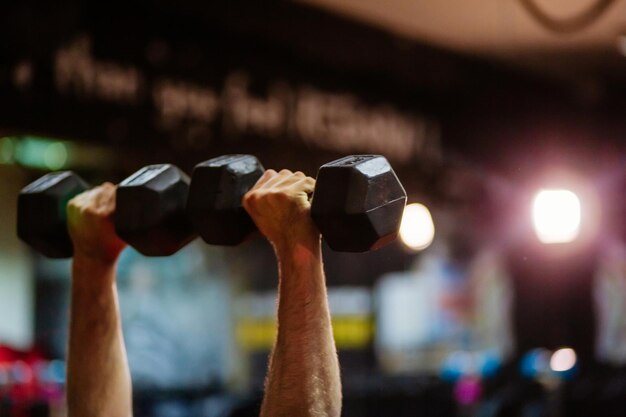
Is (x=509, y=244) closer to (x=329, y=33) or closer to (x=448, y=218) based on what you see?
(x=448, y=218)

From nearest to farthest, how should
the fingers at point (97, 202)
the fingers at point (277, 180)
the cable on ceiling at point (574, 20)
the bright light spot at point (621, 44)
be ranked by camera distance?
the fingers at point (277, 180) → the fingers at point (97, 202) → the cable on ceiling at point (574, 20) → the bright light spot at point (621, 44)

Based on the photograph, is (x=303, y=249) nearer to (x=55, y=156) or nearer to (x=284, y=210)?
(x=284, y=210)

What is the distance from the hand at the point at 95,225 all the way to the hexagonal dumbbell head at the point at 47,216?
4 centimetres

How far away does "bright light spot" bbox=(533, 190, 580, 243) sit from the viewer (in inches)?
167

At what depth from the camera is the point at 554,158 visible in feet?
18.4

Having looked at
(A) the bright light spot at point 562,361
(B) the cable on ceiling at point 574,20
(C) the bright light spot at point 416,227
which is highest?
(B) the cable on ceiling at point 574,20

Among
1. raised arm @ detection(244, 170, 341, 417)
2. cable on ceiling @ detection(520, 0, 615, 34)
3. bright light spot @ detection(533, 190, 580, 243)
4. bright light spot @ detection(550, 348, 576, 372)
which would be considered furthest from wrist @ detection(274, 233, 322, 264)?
bright light spot @ detection(550, 348, 576, 372)

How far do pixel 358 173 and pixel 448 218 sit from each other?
22.4ft

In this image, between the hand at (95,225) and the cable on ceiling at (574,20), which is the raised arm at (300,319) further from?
the cable on ceiling at (574,20)

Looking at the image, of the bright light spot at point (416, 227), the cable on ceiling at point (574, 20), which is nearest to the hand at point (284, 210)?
the cable on ceiling at point (574, 20)

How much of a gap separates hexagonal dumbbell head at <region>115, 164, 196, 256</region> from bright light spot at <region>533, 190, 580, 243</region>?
3193mm

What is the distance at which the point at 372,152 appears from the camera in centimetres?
448

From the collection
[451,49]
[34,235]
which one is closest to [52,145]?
[451,49]

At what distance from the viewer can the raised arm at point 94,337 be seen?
148 centimetres
